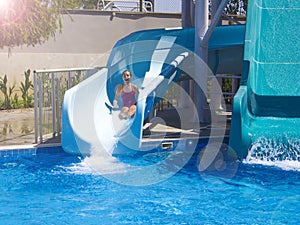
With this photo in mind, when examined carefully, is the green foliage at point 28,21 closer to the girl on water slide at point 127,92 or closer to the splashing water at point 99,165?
the girl on water slide at point 127,92

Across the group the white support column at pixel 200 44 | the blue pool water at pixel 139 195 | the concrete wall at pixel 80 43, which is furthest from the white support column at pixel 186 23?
the blue pool water at pixel 139 195

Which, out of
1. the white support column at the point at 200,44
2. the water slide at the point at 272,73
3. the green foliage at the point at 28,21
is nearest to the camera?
the water slide at the point at 272,73

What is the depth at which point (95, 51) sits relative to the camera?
1277 centimetres

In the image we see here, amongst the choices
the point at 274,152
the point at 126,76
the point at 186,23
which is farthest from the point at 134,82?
the point at 274,152

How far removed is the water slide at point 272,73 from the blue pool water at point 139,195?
2.97ft

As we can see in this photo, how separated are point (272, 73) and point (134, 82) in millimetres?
2389

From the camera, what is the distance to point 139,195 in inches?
220

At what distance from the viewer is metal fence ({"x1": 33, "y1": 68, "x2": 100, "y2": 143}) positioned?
756cm

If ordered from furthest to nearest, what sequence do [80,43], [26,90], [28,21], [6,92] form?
1. [80,43]
2. [26,90]
3. [6,92]
4. [28,21]

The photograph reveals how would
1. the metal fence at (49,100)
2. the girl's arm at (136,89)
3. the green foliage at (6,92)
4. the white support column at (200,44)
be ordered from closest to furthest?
1. the metal fence at (49,100)
2. the girl's arm at (136,89)
3. the white support column at (200,44)
4. the green foliage at (6,92)

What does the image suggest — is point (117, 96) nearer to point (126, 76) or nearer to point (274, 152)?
point (126, 76)

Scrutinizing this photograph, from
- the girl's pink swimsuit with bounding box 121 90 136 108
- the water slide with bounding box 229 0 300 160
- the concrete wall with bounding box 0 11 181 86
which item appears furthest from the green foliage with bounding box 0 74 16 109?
the water slide with bounding box 229 0 300 160

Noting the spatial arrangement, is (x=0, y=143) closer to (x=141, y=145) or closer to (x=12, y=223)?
(x=141, y=145)

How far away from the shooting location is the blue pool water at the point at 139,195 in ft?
16.1
